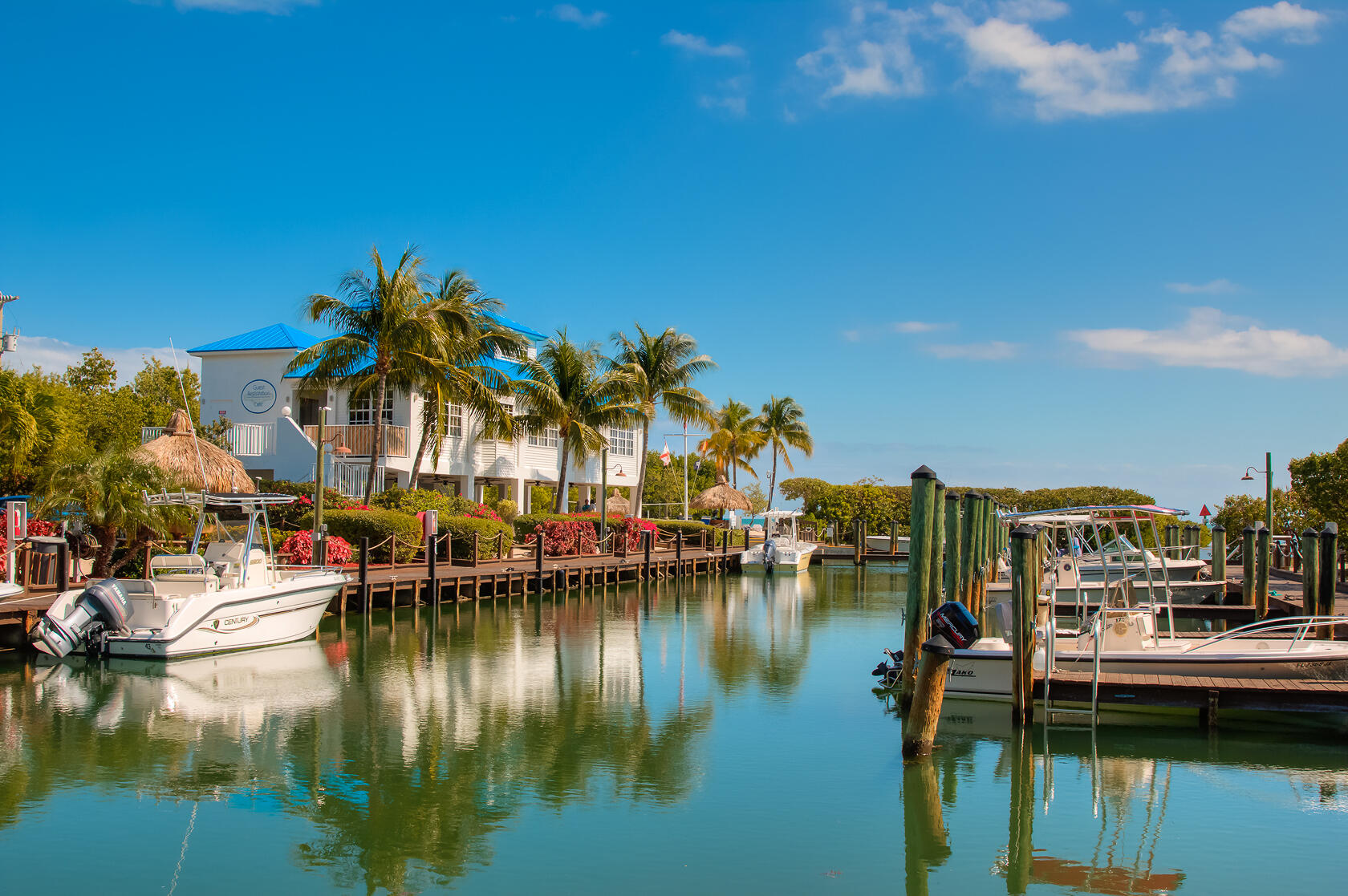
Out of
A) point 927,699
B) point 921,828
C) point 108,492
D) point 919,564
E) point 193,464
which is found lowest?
point 921,828

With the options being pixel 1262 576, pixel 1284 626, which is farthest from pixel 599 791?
pixel 1262 576

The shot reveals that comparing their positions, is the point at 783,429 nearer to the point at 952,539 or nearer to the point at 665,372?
the point at 665,372

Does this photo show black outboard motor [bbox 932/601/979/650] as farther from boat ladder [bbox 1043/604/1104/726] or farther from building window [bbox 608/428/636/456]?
building window [bbox 608/428/636/456]

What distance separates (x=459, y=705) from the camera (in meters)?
15.7

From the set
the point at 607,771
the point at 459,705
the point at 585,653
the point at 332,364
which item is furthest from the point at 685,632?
the point at 332,364

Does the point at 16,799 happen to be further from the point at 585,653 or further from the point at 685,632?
the point at 685,632

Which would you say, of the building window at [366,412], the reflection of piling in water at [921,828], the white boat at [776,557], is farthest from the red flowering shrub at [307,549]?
the white boat at [776,557]

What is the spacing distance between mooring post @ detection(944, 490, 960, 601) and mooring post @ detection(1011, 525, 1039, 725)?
2781 millimetres

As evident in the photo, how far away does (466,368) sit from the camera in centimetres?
3625

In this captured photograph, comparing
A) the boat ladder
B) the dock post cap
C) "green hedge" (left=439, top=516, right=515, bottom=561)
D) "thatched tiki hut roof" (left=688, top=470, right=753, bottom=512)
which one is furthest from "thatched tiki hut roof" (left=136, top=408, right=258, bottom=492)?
"thatched tiki hut roof" (left=688, top=470, right=753, bottom=512)

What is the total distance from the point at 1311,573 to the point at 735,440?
158 feet

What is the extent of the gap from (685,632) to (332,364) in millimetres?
15164

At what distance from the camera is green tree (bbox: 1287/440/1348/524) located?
34.4 m

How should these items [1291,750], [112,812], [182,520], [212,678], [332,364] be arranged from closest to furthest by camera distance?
1. [112,812]
2. [1291,750]
3. [212,678]
4. [182,520]
5. [332,364]
